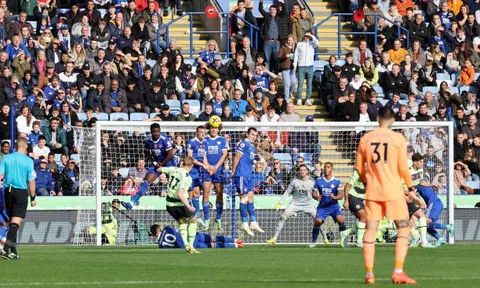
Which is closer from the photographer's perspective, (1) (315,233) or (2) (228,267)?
(2) (228,267)

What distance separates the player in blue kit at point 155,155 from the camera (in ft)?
85.1

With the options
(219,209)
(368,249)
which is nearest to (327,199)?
(219,209)

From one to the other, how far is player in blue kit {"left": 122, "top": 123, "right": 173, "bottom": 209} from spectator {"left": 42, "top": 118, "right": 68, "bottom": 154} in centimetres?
300

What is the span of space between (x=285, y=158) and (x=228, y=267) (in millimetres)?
9716

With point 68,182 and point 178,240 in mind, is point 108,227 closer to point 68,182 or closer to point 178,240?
point 68,182

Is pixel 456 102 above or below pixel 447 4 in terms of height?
below

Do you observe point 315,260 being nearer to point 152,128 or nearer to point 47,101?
point 152,128

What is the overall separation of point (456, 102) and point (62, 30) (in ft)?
33.5

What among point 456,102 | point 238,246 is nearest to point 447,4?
point 456,102

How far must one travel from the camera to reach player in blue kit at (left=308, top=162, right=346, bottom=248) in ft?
81.1

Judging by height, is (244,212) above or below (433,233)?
above

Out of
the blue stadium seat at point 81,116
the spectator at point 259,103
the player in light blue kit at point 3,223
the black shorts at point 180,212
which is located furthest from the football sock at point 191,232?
the spectator at point 259,103

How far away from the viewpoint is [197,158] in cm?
2594

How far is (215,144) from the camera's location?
26000 millimetres
